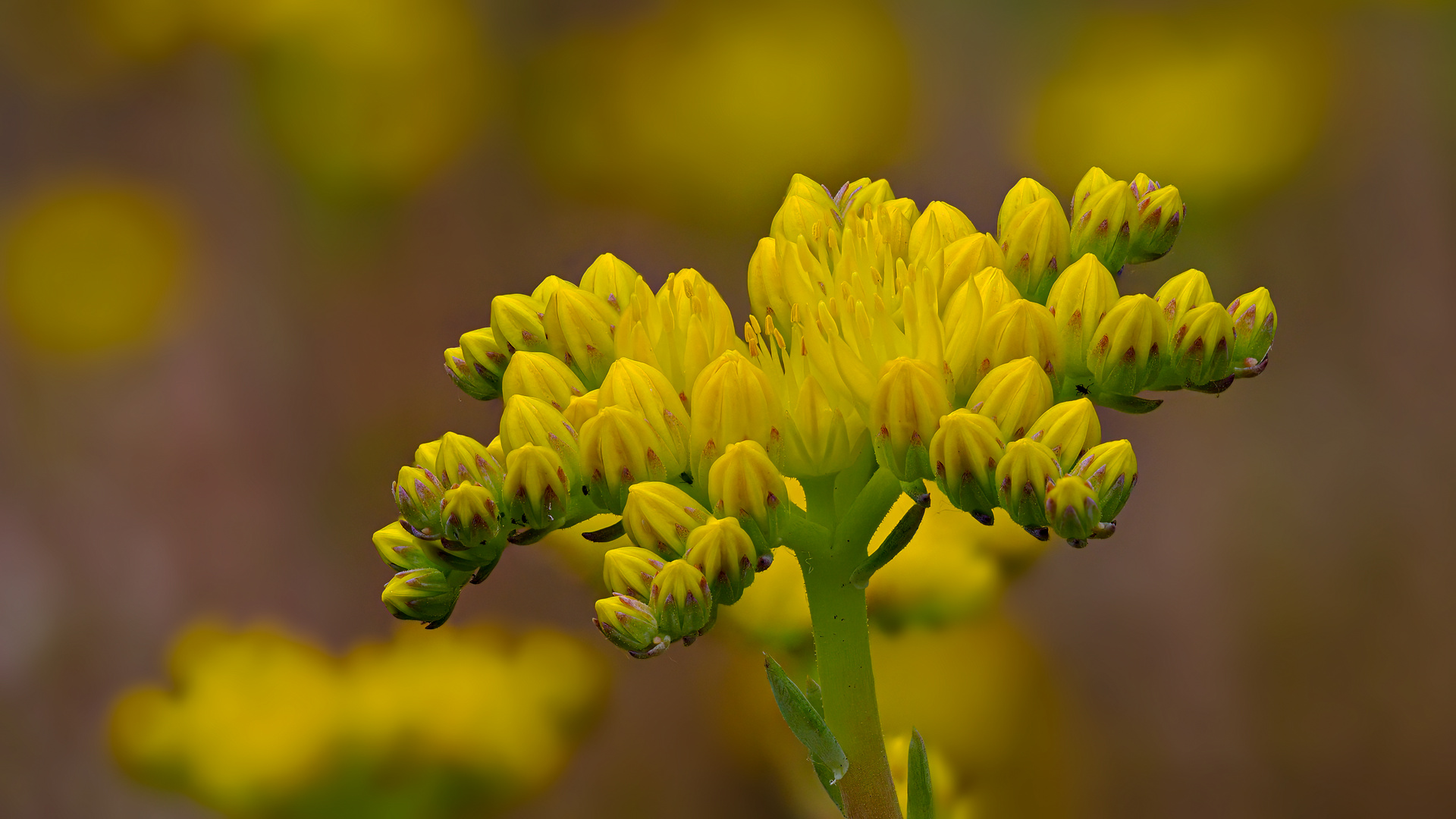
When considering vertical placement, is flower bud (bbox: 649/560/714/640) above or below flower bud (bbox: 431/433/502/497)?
below

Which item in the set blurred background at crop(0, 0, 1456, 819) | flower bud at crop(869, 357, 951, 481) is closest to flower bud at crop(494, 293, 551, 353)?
flower bud at crop(869, 357, 951, 481)

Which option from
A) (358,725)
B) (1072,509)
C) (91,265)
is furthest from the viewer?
(91,265)

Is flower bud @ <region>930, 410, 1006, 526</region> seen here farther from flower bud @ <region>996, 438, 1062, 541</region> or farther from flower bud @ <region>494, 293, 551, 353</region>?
flower bud @ <region>494, 293, 551, 353</region>

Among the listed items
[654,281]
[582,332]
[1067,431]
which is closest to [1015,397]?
[1067,431]

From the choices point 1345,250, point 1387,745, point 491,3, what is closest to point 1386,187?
point 1345,250

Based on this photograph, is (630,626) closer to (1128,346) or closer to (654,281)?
(1128,346)

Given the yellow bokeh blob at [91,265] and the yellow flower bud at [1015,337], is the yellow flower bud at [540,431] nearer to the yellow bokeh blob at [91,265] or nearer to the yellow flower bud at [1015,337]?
the yellow flower bud at [1015,337]
